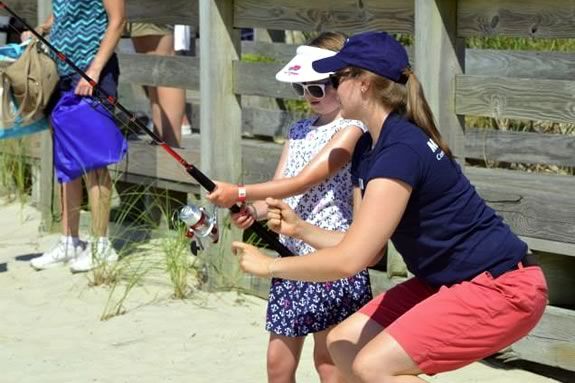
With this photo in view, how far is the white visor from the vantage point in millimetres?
4332

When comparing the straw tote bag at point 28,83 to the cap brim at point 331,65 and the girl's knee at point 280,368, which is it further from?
the cap brim at point 331,65

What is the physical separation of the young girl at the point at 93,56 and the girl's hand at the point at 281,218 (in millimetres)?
2927

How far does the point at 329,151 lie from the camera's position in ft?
14.3

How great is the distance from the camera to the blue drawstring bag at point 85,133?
6918mm

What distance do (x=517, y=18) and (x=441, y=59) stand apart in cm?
40

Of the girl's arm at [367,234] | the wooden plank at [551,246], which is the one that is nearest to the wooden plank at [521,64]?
the wooden plank at [551,246]

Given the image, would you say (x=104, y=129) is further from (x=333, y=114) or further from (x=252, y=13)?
(x=333, y=114)

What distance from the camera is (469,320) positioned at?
3.71m

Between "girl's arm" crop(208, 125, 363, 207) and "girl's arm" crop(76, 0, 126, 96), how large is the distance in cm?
261

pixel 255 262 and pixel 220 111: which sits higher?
pixel 255 262

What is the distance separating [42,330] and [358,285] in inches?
88.8

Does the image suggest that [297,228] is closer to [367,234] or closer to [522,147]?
[367,234]

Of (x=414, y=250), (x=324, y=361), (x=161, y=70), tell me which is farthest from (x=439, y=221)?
(x=161, y=70)

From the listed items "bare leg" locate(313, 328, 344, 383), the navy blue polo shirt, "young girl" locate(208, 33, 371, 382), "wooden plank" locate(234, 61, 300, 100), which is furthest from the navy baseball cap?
"wooden plank" locate(234, 61, 300, 100)
